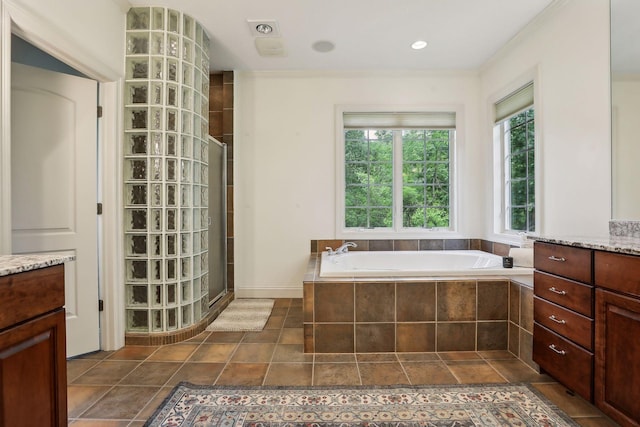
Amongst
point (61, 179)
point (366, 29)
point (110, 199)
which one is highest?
point (366, 29)

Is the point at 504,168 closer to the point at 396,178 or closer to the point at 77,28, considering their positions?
the point at 396,178

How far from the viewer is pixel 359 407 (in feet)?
5.05

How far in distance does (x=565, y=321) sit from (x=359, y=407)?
111 centimetres

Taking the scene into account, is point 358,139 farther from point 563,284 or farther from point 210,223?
point 563,284

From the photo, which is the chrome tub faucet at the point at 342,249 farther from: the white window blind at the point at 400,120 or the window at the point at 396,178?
the white window blind at the point at 400,120

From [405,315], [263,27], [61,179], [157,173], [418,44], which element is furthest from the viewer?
[418,44]

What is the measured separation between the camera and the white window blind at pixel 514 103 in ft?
8.82

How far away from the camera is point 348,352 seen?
7.02 ft

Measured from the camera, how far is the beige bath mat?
8.57 feet

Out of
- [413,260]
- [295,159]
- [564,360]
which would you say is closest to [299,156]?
[295,159]

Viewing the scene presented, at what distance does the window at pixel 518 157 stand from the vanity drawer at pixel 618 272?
147 centimetres

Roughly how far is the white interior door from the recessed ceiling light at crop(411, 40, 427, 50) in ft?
8.46

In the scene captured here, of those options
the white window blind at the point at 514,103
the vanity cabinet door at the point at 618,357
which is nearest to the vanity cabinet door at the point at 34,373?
the vanity cabinet door at the point at 618,357

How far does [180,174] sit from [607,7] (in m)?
2.99
